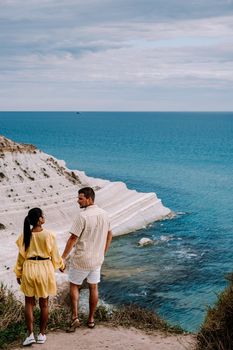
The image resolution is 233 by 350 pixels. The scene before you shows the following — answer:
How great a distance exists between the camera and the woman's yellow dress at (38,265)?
8375mm

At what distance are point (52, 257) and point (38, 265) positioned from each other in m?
0.25

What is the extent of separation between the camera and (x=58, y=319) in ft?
32.0

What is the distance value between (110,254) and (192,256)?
4440mm

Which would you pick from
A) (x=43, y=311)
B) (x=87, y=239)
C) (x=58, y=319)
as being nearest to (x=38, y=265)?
(x=43, y=311)

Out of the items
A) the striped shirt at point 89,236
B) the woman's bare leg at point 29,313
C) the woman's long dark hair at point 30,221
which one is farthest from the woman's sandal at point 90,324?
the woman's long dark hair at point 30,221

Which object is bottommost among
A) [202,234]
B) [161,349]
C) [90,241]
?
[202,234]

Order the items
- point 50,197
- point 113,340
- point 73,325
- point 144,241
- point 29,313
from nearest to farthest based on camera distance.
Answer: point 29,313, point 113,340, point 73,325, point 144,241, point 50,197

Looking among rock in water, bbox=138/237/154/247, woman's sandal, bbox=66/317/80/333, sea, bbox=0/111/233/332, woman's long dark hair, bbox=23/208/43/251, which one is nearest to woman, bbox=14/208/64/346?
woman's long dark hair, bbox=23/208/43/251

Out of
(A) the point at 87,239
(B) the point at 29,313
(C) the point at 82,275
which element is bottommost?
(B) the point at 29,313

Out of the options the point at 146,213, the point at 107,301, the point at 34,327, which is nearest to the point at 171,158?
the point at 146,213

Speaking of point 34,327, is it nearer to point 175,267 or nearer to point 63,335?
point 63,335

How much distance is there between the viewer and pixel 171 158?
93.6 m

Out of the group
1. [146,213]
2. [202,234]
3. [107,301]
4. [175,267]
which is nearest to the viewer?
[107,301]

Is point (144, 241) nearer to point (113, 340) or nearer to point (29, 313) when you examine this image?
point (113, 340)
